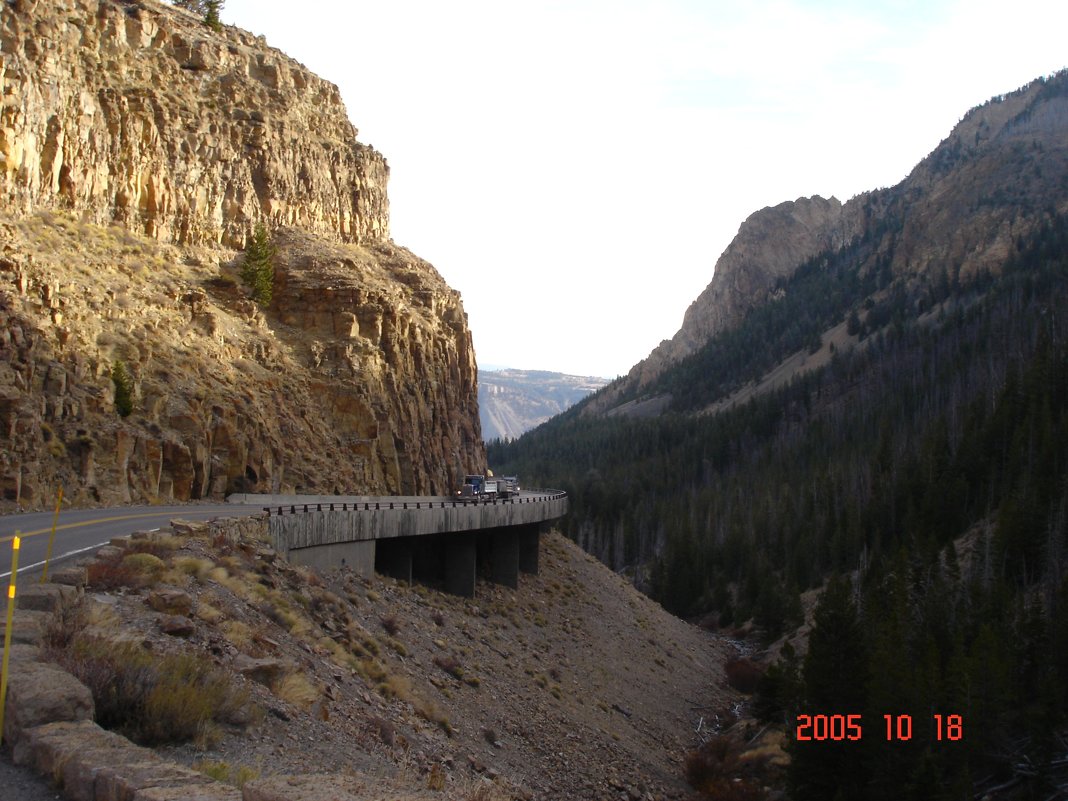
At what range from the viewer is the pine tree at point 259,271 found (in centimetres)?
4456

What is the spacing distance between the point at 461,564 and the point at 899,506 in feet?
168

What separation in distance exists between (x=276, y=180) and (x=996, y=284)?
448ft

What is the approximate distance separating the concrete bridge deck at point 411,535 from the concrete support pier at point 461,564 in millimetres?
39

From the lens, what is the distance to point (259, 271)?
146ft

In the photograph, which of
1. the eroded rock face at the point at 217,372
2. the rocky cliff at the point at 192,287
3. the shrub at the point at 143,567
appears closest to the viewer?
the shrub at the point at 143,567

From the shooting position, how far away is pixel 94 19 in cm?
4156

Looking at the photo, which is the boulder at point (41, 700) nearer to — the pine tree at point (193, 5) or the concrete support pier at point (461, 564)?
the concrete support pier at point (461, 564)

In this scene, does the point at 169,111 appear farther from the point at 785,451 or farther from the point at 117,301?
the point at 785,451

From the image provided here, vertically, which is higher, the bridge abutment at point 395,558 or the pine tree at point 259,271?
the pine tree at point 259,271

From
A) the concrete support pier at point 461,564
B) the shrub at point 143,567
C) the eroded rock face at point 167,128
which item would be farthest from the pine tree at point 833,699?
the eroded rock face at point 167,128

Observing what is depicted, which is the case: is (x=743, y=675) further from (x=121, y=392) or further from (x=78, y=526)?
(x=78, y=526)

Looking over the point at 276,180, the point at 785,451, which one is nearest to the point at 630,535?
the point at 785,451
